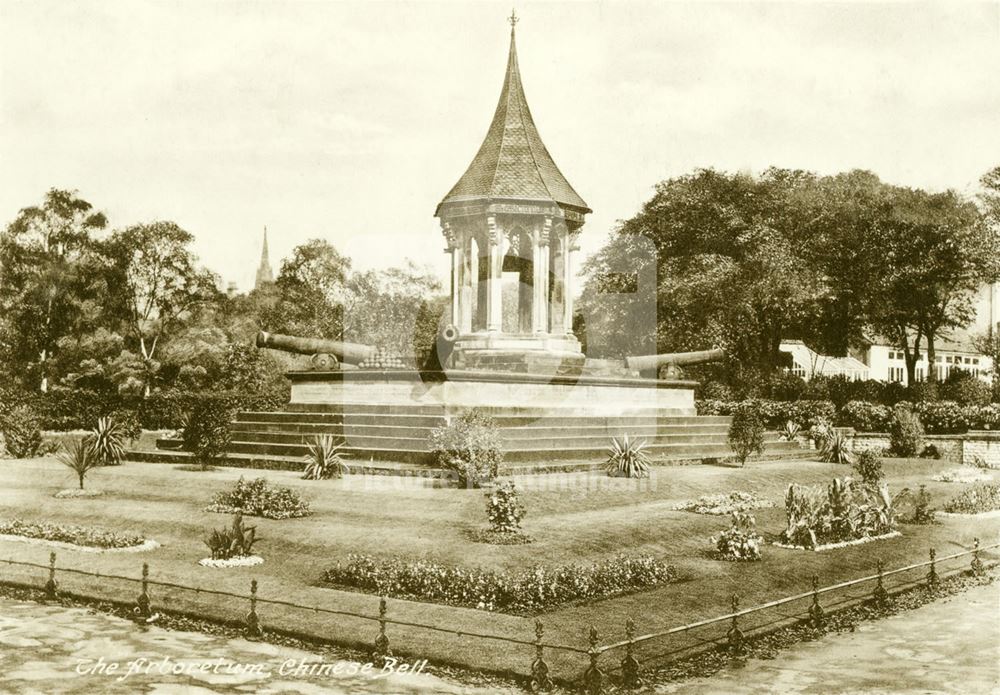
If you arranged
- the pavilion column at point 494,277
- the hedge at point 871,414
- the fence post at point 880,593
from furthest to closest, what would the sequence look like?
the hedge at point 871,414, the pavilion column at point 494,277, the fence post at point 880,593

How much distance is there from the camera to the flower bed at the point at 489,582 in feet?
37.3

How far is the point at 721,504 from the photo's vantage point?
1825 centimetres

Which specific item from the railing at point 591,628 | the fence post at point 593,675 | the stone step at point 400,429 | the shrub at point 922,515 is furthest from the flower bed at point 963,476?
the fence post at point 593,675

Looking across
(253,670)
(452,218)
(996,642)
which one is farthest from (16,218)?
(996,642)

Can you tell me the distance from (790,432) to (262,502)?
2156cm

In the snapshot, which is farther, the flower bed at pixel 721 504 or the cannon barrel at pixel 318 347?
the cannon barrel at pixel 318 347

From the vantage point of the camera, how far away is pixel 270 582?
12102mm

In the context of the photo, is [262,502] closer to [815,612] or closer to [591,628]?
[591,628]

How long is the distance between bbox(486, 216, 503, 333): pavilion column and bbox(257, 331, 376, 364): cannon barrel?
545cm

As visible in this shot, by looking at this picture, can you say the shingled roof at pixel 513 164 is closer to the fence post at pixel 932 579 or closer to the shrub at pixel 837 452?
the shrub at pixel 837 452

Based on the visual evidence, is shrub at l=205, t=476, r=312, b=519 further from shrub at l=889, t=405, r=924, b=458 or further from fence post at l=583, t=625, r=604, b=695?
shrub at l=889, t=405, r=924, b=458

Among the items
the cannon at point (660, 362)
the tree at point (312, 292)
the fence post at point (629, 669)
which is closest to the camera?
the fence post at point (629, 669)

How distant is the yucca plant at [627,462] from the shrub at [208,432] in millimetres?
8847

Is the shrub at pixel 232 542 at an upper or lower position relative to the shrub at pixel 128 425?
lower
